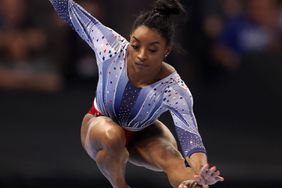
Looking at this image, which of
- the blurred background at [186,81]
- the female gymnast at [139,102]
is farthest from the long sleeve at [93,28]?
the blurred background at [186,81]

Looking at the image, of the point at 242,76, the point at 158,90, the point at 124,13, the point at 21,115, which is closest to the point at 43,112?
the point at 21,115

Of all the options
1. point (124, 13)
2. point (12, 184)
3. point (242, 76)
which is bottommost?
point (12, 184)

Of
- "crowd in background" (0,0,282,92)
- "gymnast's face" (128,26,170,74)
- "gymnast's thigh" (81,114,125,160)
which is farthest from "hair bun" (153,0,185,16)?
"crowd in background" (0,0,282,92)

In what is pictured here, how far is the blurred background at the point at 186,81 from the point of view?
5824 mm

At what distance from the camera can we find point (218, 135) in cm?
613

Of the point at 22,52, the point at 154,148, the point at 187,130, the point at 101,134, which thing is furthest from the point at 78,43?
the point at 187,130

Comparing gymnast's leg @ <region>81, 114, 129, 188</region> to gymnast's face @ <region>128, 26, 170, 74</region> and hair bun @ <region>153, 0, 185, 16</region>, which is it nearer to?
gymnast's face @ <region>128, 26, 170, 74</region>

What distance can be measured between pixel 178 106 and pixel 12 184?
197 centimetres

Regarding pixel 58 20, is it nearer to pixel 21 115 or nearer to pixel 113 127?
pixel 21 115

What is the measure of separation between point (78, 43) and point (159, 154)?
7.80 ft

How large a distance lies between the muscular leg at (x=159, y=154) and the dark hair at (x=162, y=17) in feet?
1.92

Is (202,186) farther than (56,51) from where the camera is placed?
No

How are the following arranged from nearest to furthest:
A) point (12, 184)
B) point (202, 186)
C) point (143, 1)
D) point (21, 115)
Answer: point (202, 186) < point (12, 184) < point (21, 115) < point (143, 1)

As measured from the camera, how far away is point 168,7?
4.03 meters
